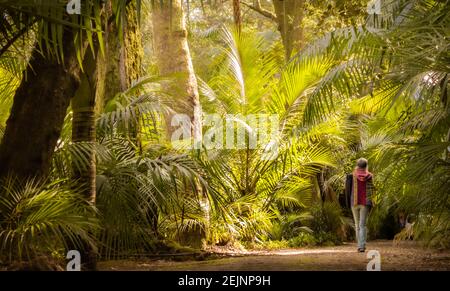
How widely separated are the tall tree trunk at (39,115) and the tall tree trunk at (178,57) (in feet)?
13.3

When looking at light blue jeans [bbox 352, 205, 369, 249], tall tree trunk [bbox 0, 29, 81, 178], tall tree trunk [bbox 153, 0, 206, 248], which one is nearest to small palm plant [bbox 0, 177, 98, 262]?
tall tree trunk [bbox 0, 29, 81, 178]

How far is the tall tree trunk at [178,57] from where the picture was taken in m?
9.20

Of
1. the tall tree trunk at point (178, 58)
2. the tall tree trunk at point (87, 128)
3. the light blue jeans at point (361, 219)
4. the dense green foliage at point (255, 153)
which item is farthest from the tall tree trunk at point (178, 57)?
the tall tree trunk at point (87, 128)

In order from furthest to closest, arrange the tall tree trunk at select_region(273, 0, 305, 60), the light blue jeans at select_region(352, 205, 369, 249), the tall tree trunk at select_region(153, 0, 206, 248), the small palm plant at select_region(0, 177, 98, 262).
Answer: the tall tree trunk at select_region(273, 0, 305, 60), the tall tree trunk at select_region(153, 0, 206, 248), the light blue jeans at select_region(352, 205, 369, 249), the small palm plant at select_region(0, 177, 98, 262)

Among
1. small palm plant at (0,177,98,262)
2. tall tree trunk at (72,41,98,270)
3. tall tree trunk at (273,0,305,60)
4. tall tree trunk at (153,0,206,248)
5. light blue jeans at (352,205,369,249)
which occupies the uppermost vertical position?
tall tree trunk at (273,0,305,60)

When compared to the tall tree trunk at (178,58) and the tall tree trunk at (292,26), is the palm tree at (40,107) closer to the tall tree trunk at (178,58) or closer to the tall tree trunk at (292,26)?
the tall tree trunk at (178,58)

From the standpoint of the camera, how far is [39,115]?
15.4ft

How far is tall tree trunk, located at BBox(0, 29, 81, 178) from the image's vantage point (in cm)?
467

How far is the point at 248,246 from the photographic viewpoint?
32.7 feet

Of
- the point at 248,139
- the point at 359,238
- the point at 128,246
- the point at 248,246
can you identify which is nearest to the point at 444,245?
the point at 359,238

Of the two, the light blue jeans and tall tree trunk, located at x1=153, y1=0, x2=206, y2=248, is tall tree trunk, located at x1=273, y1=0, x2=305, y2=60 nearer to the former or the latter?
tall tree trunk, located at x1=153, y1=0, x2=206, y2=248

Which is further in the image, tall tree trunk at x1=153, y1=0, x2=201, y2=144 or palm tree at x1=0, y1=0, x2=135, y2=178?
tall tree trunk at x1=153, y1=0, x2=201, y2=144

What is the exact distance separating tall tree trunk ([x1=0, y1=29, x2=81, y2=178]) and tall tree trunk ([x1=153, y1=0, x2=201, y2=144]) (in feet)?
13.3
